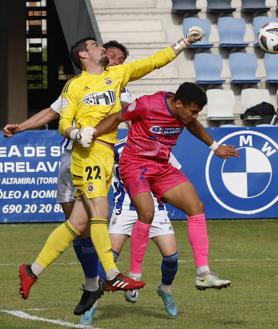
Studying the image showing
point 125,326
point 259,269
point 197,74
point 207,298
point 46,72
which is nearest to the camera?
point 125,326

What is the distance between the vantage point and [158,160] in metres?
9.12

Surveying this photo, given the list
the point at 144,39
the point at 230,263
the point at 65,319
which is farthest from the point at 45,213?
the point at 65,319

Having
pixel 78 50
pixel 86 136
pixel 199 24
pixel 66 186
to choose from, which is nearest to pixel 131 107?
pixel 86 136

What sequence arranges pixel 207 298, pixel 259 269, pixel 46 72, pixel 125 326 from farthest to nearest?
pixel 46 72 < pixel 259 269 < pixel 207 298 < pixel 125 326

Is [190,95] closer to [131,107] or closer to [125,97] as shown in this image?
[131,107]

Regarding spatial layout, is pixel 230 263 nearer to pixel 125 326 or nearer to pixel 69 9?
pixel 125 326

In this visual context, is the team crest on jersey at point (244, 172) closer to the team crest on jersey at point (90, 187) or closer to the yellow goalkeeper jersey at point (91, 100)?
the yellow goalkeeper jersey at point (91, 100)

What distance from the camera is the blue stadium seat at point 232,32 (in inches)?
929

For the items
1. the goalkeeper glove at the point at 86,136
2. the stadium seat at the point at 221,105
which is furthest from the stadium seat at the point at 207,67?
the goalkeeper glove at the point at 86,136

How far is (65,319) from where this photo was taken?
357 inches

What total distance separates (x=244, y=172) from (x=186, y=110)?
29.6 feet

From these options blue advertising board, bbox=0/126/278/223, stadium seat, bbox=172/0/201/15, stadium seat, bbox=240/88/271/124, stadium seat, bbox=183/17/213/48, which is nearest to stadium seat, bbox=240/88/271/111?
stadium seat, bbox=240/88/271/124

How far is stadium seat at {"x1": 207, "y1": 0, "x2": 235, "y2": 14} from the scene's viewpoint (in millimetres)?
23938

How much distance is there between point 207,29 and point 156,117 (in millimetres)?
14907
